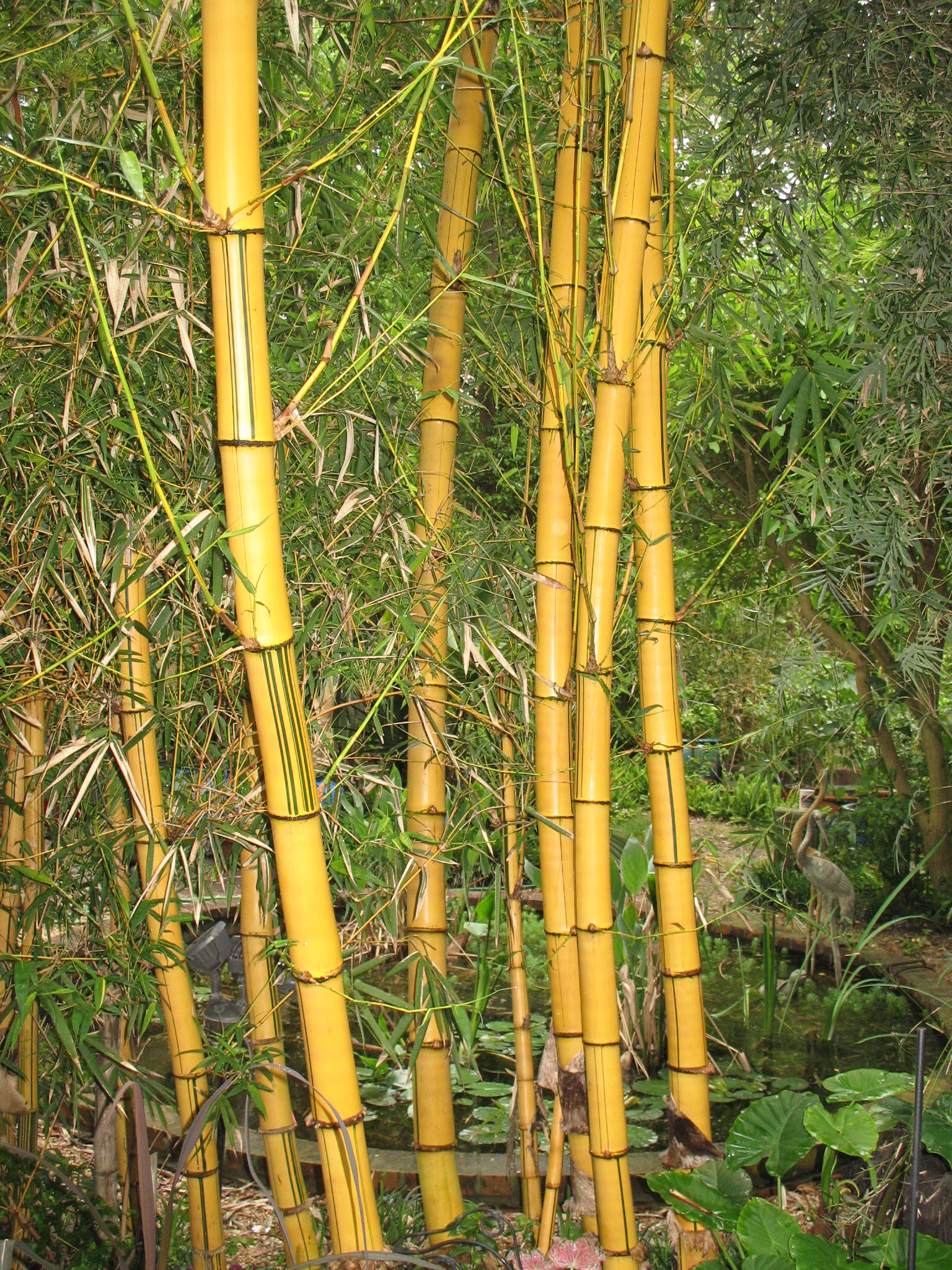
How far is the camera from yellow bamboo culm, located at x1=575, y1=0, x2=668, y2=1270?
1.38m

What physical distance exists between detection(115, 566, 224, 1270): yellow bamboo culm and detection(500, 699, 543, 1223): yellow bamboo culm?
0.56 meters

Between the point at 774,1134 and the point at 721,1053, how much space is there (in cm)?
164

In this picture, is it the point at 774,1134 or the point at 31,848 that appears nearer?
the point at 31,848

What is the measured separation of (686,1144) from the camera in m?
1.60

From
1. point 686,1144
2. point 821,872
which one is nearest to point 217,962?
point 686,1144

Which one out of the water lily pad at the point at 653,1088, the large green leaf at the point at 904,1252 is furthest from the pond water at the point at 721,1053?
the large green leaf at the point at 904,1252

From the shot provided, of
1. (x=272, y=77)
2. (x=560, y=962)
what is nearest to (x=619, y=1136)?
(x=560, y=962)

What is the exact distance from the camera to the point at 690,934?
1.56 m

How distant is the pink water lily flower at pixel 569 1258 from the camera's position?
1.56 m

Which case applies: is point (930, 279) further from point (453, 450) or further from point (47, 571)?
point (47, 571)

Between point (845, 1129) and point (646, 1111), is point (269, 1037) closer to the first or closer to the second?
point (845, 1129)

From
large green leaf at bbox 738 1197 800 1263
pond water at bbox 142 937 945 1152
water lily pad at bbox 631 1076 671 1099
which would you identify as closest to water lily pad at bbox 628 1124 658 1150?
Result: pond water at bbox 142 937 945 1152

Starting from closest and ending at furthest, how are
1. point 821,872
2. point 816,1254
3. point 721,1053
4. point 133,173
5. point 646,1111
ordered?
point 133,173 → point 816,1254 → point 646,1111 → point 721,1053 → point 821,872

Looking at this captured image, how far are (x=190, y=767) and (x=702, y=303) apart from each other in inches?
46.4
